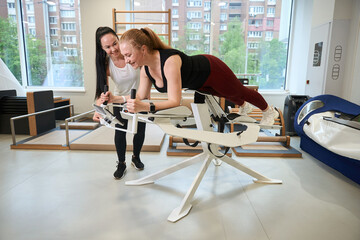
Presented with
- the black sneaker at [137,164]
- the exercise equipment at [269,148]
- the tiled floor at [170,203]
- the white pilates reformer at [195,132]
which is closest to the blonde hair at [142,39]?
the white pilates reformer at [195,132]

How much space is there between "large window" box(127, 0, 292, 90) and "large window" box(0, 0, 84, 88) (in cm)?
153

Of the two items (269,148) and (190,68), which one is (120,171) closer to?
(190,68)

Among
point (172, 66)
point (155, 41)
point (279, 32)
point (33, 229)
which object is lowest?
point (33, 229)

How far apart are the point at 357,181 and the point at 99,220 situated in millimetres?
2084

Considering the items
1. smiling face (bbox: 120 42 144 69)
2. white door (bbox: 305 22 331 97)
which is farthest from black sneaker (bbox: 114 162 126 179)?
white door (bbox: 305 22 331 97)

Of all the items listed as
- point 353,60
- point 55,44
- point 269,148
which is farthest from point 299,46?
point 55,44

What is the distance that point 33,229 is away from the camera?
4.52 ft

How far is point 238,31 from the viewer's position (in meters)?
5.01

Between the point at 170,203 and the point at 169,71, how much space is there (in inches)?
37.7

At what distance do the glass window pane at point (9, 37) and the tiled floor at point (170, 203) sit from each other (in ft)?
12.5

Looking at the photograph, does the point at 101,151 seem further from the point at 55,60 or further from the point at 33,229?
the point at 55,60

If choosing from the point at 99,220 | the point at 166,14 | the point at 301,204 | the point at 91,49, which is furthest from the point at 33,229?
the point at 166,14

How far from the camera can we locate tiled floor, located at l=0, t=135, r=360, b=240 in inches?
54.0

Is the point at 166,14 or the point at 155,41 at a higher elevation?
the point at 166,14
